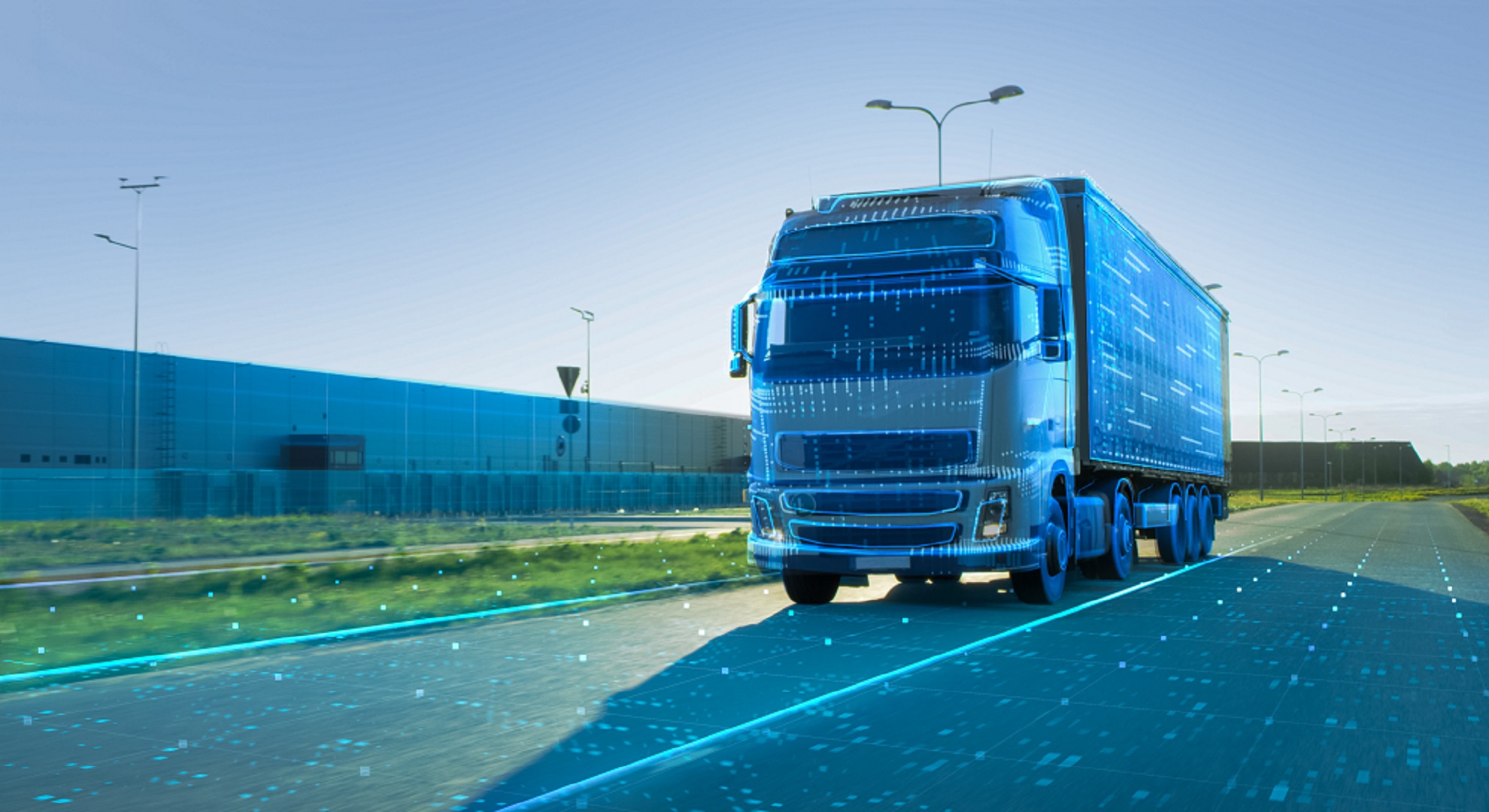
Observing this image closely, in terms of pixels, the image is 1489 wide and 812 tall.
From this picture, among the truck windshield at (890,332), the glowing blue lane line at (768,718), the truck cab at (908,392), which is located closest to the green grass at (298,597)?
the truck cab at (908,392)

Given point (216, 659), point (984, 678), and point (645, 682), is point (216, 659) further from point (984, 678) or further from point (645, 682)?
point (984, 678)

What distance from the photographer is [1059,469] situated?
517 inches

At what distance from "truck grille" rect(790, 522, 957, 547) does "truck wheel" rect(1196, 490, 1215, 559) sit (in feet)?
39.7

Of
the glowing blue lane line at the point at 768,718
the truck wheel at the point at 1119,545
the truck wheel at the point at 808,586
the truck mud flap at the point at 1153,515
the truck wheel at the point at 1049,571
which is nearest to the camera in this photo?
the glowing blue lane line at the point at 768,718

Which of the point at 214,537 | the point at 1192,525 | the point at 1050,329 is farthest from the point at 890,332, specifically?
the point at 214,537

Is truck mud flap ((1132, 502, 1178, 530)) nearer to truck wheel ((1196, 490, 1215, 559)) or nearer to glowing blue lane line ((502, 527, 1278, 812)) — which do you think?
truck wheel ((1196, 490, 1215, 559))

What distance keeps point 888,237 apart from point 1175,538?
10382 mm

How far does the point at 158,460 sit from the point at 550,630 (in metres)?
43.3

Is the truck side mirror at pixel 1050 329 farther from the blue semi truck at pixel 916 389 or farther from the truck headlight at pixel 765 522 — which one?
the truck headlight at pixel 765 522

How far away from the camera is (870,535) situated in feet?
39.6

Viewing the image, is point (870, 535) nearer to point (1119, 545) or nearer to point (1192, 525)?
point (1119, 545)

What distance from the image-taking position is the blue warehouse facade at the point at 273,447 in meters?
37.0

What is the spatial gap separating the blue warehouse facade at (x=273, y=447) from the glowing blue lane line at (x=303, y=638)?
19818mm

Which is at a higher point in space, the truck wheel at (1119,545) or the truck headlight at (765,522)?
the truck headlight at (765,522)
